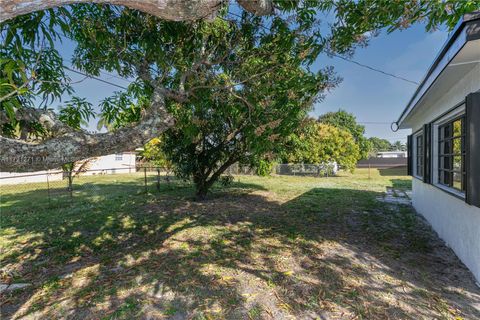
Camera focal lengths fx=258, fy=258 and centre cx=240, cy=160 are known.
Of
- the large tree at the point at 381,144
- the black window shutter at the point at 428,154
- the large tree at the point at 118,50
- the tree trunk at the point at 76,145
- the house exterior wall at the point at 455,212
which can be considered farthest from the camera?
the large tree at the point at 381,144

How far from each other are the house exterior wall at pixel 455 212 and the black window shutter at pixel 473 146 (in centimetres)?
36

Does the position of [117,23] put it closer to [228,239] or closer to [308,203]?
[228,239]

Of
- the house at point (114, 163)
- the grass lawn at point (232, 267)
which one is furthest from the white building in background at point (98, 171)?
the grass lawn at point (232, 267)

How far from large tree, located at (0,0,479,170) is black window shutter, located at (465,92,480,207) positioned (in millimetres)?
952

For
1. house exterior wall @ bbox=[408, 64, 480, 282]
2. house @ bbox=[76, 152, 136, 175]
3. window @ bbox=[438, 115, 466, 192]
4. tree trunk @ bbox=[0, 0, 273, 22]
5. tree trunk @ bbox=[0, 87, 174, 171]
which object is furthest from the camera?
house @ bbox=[76, 152, 136, 175]

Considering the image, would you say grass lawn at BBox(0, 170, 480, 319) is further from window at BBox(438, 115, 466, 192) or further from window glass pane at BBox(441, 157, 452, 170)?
window glass pane at BBox(441, 157, 452, 170)

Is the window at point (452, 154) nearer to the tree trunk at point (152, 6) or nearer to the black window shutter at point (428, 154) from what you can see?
the black window shutter at point (428, 154)

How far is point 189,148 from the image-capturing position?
8.22m

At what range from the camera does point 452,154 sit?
429 centimetres

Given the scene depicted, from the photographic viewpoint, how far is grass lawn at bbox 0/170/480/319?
2.58 metres

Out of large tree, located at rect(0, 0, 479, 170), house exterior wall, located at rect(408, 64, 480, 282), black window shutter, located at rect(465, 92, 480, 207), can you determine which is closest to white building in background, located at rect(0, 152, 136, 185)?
large tree, located at rect(0, 0, 479, 170)

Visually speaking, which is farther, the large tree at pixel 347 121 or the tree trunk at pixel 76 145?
the large tree at pixel 347 121

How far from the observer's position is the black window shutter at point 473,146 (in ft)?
9.38

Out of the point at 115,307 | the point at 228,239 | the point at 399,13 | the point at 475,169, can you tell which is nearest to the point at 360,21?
the point at 399,13
